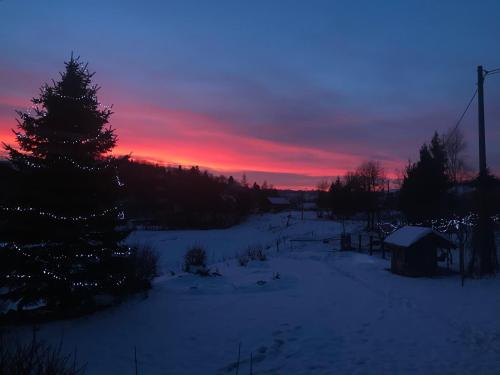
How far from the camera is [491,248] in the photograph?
1856 cm

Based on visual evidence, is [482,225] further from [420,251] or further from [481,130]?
[481,130]

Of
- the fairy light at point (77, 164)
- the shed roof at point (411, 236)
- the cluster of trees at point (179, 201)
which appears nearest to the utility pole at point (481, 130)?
the shed roof at point (411, 236)

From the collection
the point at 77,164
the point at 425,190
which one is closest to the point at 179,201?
the point at 425,190

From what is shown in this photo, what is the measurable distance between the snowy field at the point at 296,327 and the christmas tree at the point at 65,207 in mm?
1183

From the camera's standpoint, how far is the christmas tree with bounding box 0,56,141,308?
12.5 metres

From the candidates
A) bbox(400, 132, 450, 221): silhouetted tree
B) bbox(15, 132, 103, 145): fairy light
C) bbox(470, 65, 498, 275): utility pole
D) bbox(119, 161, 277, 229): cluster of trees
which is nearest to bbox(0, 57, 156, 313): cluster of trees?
bbox(15, 132, 103, 145): fairy light

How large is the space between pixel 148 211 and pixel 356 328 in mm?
57314

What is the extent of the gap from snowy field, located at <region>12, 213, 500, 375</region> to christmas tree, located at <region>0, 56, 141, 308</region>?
3.88 feet

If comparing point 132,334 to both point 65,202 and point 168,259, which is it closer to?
point 65,202

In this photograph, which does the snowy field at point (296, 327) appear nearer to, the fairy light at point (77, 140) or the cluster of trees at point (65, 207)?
the cluster of trees at point (65, 207)

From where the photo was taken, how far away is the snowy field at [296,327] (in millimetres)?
9031

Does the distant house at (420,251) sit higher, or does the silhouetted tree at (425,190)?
the silhouetted tree at (425,190)

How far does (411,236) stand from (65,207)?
14.6 metres

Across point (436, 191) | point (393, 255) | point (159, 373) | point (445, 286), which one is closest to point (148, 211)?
point (436, 191)
